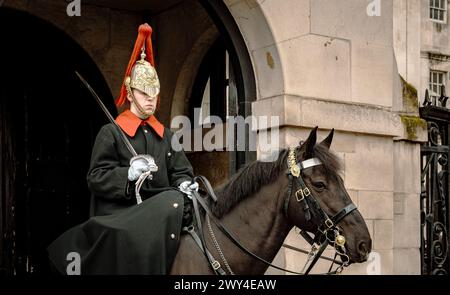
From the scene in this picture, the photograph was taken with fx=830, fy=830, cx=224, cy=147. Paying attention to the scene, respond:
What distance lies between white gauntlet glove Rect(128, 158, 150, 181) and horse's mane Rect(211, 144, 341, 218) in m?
0.52

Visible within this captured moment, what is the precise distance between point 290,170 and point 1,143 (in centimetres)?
582

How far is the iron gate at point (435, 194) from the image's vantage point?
8.79 meters

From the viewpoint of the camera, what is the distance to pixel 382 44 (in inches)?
312

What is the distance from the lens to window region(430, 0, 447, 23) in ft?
95.5

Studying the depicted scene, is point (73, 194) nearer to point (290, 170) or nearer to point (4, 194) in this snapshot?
point (4, 194)

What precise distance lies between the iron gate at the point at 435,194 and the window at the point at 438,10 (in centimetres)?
2100

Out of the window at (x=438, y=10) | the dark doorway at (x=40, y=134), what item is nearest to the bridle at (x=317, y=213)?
the dark doorway at (x=40, y=134)

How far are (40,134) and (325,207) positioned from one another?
6052 millimetres

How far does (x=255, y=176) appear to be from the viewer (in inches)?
202

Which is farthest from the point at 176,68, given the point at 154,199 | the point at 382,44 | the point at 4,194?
the point at 154,199

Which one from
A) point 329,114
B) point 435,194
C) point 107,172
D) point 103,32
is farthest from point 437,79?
point 107,172

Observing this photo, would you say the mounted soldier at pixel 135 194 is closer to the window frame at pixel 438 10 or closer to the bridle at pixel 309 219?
the bridle at pixel 309 219

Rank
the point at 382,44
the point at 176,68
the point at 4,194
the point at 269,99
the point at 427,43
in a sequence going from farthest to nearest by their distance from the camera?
the point at 427,43 < the point at 176,68 < the point at 4,194 < the point at 382,44 < the point at 269,99

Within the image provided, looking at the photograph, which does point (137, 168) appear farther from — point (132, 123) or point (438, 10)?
point (438, 10)
